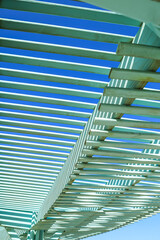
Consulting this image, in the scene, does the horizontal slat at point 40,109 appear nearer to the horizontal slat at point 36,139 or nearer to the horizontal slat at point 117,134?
the horizontal slat at point 117,134

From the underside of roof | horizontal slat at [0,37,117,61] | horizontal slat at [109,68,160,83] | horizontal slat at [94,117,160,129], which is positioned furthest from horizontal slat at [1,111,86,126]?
horizontal slat at [109,68,160,83]

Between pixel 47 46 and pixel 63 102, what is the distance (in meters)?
1.67

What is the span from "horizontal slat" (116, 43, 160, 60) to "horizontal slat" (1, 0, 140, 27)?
0.75 m

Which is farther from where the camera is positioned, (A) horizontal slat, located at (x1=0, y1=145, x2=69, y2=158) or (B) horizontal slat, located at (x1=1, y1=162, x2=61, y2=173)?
(B) horizontal slat, located at (x1=1, y1=162, x2=61, y2=173)

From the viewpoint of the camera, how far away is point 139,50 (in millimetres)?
2963

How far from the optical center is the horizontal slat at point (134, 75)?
3289 millimetres

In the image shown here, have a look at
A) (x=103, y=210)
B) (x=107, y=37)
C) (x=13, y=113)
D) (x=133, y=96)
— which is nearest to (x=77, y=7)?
(x=107, y=37)

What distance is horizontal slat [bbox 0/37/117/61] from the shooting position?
397 centimetres

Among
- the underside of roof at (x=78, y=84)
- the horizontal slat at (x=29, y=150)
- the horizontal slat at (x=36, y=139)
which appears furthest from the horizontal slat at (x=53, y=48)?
the horizontal slat at (x=29, y=150)

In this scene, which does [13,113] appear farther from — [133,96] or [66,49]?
[133,96]

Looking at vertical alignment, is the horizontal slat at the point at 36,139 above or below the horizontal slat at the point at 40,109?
above

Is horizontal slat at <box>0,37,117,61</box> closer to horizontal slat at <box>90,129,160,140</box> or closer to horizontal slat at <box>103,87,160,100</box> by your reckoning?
horizontal slat at <box>103,87,160,100</box>

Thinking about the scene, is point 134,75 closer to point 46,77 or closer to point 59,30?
point 59,30

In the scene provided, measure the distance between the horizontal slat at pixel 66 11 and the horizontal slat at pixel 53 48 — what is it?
553mm
